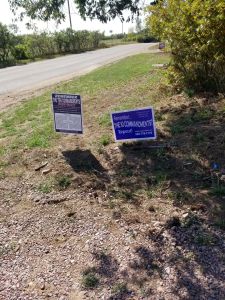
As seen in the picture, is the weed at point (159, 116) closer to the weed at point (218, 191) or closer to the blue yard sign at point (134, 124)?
the blue yard sign at point (134, 124)

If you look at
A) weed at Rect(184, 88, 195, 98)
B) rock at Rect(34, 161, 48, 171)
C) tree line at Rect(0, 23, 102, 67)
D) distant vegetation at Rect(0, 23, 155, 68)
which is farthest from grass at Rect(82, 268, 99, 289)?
tree line at Rect(0, 23, 102, 67)

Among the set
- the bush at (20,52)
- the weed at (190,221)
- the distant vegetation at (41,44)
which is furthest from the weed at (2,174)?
the bush at (20,52)

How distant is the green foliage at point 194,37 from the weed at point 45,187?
13.9 ft

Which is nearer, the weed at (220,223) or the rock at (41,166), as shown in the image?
the weed at (220,223)

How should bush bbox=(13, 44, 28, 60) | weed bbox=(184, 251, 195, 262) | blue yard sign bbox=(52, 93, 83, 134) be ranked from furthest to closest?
1. bush bbox=(13, 44, 28, 60)
2. blue yard sign bbox=(52, 93, 83, 134)
3. weed bbox=(184, 251, 195, 262)

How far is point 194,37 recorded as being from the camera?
7254 mm

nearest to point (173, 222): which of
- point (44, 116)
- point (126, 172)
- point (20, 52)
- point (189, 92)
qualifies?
point (126, 172)

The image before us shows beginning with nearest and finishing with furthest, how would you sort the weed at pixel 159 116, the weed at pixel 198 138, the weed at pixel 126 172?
the weed at pixel 126 172
the weed at pixel 198 138
the weed at pixel 159 116

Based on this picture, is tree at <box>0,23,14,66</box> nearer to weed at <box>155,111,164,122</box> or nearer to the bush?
the bush

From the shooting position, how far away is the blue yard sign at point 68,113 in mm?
5793

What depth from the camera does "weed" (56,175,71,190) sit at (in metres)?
4.66

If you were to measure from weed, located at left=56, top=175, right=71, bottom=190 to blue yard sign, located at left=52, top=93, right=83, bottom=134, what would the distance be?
124cm

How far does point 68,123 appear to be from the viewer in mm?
5930

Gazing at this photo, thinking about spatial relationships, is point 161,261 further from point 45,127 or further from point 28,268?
point 45,127
